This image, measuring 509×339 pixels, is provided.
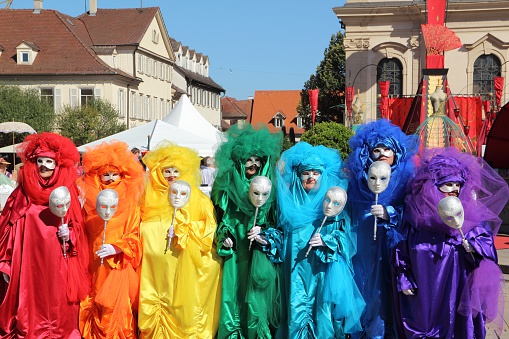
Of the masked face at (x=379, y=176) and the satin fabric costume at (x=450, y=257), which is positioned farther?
the masked face at (x=379, y=176)


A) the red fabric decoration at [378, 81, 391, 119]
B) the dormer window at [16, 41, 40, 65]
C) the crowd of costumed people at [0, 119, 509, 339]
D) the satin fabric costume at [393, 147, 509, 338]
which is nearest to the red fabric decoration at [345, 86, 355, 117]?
the red fabric decoration at [378, 81, 391, 119]

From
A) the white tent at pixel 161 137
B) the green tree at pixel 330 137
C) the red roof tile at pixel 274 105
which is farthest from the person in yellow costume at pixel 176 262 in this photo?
the red roof tile at pixel 274 105

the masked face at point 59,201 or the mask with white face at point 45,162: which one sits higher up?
the mask with white face at point 45,162

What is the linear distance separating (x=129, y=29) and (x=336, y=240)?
134 ft

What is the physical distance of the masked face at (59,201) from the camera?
5.03 meters

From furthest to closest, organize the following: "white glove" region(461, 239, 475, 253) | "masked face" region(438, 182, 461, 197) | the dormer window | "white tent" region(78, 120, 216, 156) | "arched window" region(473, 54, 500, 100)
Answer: the dormer window
"arched window" region(473, 54, 500, 100)
"white tent" region(78, 120, 216, 156)
"masked face" region(438, 182, 461, 197)
"white glove" region(461, 239, 475, 253)

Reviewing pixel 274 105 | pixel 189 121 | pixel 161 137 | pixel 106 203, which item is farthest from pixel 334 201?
pixel 274 105

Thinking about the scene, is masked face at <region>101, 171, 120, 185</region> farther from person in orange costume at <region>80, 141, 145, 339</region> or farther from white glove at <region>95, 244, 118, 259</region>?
white glove at <region>95, 244, 118, 259</region>

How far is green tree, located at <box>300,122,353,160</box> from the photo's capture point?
1602 cm

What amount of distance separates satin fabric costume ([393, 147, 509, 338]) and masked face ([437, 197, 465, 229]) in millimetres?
157

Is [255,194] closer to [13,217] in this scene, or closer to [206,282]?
[206,282]

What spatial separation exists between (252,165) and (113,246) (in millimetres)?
1338

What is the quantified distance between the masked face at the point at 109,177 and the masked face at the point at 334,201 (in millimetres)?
1799

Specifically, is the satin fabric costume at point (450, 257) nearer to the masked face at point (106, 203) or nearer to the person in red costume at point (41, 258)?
the masked face at point (106, 203)
